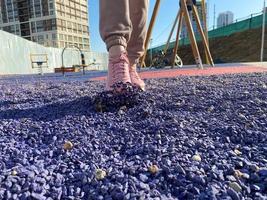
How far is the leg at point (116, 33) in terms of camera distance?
2.76ft

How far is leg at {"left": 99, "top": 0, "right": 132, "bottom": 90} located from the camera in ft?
2.76

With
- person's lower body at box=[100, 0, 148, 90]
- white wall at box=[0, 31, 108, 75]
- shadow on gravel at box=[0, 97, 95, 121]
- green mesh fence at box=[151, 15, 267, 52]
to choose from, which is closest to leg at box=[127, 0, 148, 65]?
person's lower body at box=[100, 0, 148, 90]

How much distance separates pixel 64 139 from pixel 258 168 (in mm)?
340

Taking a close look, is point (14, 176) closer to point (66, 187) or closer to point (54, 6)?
point (66, 187)

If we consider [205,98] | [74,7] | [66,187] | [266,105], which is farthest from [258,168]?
[74,7]

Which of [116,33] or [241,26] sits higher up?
[241,26]

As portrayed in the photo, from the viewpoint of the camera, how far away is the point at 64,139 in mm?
529

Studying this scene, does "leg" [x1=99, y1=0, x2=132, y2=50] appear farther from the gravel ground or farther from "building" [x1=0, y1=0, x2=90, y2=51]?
"building" [x1=0, y1=0, x2=90, y2=51]

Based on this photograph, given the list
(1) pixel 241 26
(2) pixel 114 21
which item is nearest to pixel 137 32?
(2) pixel 114 21

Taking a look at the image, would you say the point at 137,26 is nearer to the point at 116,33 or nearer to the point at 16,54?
the point at 116,33

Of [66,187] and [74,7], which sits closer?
[66,187]

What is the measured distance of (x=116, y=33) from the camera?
2.78 ft

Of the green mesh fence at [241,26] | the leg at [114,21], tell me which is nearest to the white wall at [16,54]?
the green mesh fence at [241,26]

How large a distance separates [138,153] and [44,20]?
33.1m
